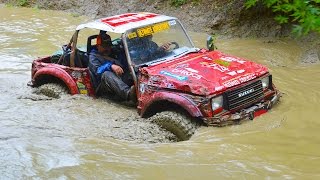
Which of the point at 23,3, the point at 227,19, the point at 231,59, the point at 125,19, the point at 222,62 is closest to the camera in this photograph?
the point at 222,62

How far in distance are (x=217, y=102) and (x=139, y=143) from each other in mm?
1097

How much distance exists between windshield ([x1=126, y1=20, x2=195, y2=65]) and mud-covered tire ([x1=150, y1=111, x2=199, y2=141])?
105 cm

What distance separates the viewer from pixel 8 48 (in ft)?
40.5

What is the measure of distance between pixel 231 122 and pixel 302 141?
877 millimetres

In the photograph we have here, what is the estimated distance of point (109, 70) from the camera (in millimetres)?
7117

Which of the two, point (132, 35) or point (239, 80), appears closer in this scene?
point (239, 80)

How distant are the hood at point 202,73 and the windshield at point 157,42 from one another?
11.2 inches

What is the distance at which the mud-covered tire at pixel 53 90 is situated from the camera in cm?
800

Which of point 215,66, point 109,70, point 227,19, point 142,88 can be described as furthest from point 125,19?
point 227,19

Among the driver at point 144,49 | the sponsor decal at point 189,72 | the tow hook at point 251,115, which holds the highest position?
the driver at point 144,49

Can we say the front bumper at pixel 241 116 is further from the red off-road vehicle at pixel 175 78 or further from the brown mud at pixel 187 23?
the brown mud at pixel 187 23

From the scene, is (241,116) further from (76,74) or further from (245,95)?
(76,74)

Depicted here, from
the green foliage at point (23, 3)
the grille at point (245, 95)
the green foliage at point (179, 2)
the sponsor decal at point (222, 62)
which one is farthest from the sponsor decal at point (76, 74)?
the green foliage at point (23, 3)

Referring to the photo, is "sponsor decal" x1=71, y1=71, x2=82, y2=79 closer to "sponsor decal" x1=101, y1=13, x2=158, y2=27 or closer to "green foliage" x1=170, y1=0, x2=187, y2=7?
"sponsor decal" x1=101, y1=13, x2=158, y2=27
